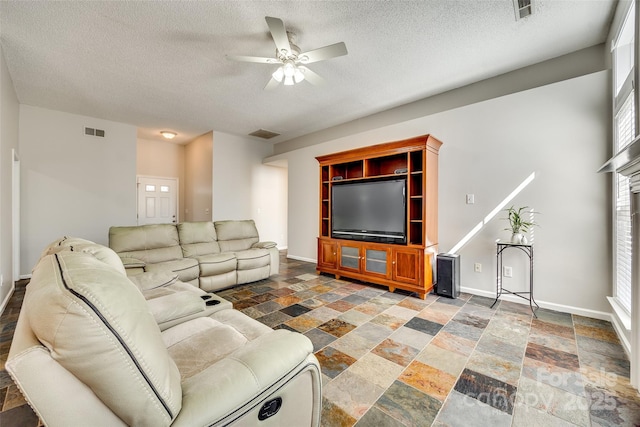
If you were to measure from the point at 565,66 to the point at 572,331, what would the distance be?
2.86 meters

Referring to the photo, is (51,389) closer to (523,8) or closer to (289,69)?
(289,69)

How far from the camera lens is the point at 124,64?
10.4ft

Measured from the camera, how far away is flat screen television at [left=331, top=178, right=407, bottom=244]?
12.4 ft

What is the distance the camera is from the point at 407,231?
3.66m

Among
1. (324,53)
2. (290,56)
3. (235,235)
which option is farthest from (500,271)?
(235,235)

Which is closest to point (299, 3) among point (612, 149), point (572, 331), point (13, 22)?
point (13, 22)

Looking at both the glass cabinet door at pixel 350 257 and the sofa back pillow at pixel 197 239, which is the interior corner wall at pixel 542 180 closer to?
the glass cabinet door at pixel 350 257

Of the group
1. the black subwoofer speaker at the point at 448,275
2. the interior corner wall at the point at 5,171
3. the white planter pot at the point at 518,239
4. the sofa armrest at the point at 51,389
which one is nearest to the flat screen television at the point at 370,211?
the black subwoofer speaker at the point at 448,275

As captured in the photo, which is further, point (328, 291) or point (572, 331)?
point (328, 291)

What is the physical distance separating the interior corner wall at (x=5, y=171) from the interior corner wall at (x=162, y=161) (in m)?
2.84

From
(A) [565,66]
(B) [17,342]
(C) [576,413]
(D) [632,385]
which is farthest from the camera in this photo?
(A) [565,66]

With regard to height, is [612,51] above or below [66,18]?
below

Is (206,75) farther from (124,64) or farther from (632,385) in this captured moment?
(632,385)

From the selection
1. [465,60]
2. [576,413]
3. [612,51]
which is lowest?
[576,413]
